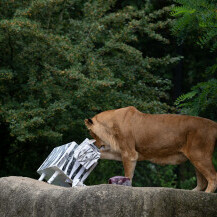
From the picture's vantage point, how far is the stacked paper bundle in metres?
6.98

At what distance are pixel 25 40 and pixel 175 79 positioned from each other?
5.49 metres

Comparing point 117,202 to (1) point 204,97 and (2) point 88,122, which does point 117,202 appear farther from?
(2) point 88,122

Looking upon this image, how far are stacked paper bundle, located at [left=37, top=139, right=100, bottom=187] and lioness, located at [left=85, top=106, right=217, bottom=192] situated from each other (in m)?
0.89

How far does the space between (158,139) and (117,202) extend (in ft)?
8.65

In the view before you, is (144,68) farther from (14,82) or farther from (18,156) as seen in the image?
(18,156)

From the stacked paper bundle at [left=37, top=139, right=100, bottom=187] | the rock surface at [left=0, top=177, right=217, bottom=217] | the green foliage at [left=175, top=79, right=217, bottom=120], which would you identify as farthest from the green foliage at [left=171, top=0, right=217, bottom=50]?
the stacked paper bundle at [left=37, top=139, right=100, bottom=187]

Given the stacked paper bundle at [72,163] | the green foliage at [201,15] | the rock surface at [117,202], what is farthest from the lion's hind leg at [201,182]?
the green foliage at [201,15]

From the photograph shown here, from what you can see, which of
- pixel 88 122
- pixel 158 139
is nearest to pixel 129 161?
pixel 158 139

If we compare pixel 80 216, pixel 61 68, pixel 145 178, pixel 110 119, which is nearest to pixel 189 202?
pixel 80 216

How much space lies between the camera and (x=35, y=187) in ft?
20.5

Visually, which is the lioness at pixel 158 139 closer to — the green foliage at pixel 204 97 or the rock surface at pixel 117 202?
the green foliage at pixel 204 97

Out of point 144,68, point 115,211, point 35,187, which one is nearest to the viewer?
point 115,211

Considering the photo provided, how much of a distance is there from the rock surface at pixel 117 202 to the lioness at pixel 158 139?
1710mm

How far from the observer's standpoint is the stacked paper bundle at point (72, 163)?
22.9 ft
